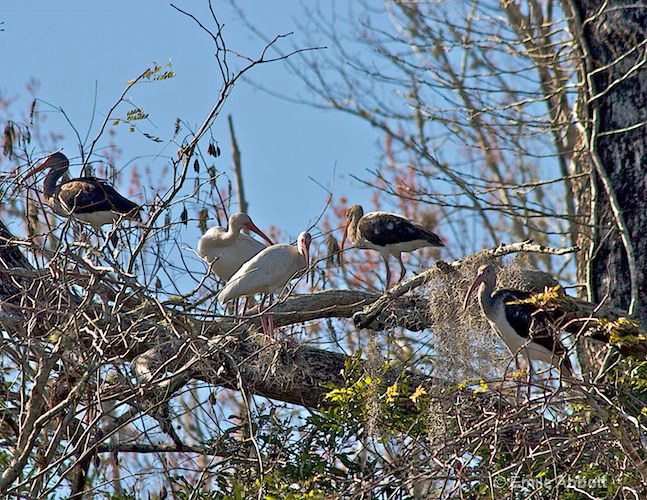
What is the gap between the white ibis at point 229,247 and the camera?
31.2ft

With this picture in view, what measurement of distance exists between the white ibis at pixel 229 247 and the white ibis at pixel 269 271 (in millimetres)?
862

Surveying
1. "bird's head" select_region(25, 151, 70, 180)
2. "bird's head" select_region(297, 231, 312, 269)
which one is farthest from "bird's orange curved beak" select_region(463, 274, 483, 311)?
"bird's head" select_region(25, 151, 70, 180)

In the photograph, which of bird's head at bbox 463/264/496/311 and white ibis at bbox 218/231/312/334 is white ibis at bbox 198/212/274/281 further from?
bird's head at bbox 463/264/496/311

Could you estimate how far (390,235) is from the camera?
1000cm

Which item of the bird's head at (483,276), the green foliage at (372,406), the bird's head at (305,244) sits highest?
the bird's head at (305,244)

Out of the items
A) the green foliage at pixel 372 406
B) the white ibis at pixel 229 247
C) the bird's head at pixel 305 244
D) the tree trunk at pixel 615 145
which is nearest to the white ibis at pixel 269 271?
the bird's head at pixel 305 244

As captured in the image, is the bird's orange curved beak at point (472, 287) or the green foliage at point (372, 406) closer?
the green foliage at point (372, 406)

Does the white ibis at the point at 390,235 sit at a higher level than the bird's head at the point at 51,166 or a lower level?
higher

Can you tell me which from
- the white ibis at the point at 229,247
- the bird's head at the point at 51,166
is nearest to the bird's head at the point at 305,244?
the white ibis at the point at 229,247

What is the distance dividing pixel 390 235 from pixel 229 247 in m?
1.45

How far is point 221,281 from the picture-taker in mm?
9750

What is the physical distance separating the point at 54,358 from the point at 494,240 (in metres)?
11.1

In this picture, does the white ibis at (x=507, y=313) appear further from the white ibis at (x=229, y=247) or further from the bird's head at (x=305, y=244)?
the white ibis at (x=229, y=247)

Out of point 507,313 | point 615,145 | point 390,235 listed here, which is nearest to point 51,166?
point 507,313
